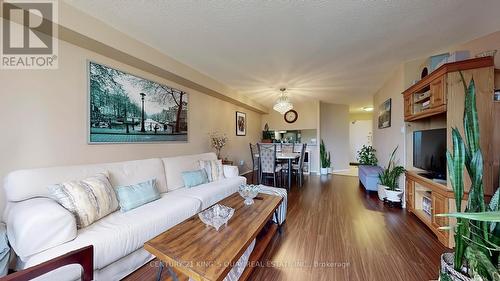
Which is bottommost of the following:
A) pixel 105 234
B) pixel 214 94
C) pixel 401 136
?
Answer: pixel 105 234

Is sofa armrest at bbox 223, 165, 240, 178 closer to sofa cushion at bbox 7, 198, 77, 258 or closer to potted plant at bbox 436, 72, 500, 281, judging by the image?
sofa cushion at bbox 7, 198, 77, 258

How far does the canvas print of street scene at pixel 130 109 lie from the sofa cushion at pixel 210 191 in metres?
1.06

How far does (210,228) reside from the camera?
56.9 inches

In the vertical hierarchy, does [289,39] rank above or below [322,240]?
above

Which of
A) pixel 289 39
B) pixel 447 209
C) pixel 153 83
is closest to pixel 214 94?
pixel 153 83

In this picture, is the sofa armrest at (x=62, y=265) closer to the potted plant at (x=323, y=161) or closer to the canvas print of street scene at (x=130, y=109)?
the canvas print of street scene at (x=130, y=109)

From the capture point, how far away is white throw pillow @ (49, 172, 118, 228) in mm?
1495

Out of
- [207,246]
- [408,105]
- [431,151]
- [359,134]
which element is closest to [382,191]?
[431,151]

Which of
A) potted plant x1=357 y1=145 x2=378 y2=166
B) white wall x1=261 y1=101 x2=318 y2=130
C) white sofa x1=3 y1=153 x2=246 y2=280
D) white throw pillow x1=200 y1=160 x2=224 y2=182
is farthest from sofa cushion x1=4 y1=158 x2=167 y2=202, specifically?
white wall x1=261 y1=101 x2=318 y2=130

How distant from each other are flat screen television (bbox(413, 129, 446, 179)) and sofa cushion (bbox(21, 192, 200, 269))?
9.61 ft

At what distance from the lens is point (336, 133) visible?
6543 mm

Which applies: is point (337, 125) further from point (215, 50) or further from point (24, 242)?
point (24, 242)

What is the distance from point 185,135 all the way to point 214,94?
1.23 meters

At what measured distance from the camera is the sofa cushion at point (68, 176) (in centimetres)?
152
